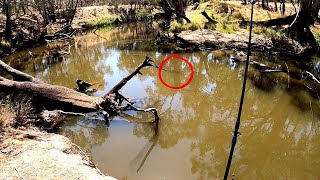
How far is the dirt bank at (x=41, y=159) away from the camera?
6887 millimetres

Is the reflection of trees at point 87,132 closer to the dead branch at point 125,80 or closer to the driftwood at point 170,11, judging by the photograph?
the dead branch at point 125,80

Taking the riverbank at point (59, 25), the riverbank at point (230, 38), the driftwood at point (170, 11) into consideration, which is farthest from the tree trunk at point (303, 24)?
the riverbank at point (59, 25)

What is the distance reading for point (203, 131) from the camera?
36.9 feet

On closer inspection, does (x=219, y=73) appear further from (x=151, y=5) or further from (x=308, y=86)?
(x=151, y=5)

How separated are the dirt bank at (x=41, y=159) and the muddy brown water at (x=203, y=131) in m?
1.19

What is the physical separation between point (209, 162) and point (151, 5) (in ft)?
174

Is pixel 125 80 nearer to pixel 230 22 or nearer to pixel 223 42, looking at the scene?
pixel 223 42

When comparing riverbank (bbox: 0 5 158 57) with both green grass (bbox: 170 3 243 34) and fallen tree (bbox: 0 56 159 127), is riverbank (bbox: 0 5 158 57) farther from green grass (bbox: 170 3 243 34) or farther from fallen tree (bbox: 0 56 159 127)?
fallen tree (bbox: 0 56 159 127)

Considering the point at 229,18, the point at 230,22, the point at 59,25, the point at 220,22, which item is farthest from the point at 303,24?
the point at 59,25

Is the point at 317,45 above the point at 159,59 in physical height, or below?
above

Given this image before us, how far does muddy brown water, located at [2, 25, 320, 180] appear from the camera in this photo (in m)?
8.98

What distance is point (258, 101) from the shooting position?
13.9 meters

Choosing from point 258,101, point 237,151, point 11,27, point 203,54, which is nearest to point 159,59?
point 203,54

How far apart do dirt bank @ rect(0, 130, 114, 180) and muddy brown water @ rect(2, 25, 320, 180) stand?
1.19 metres
